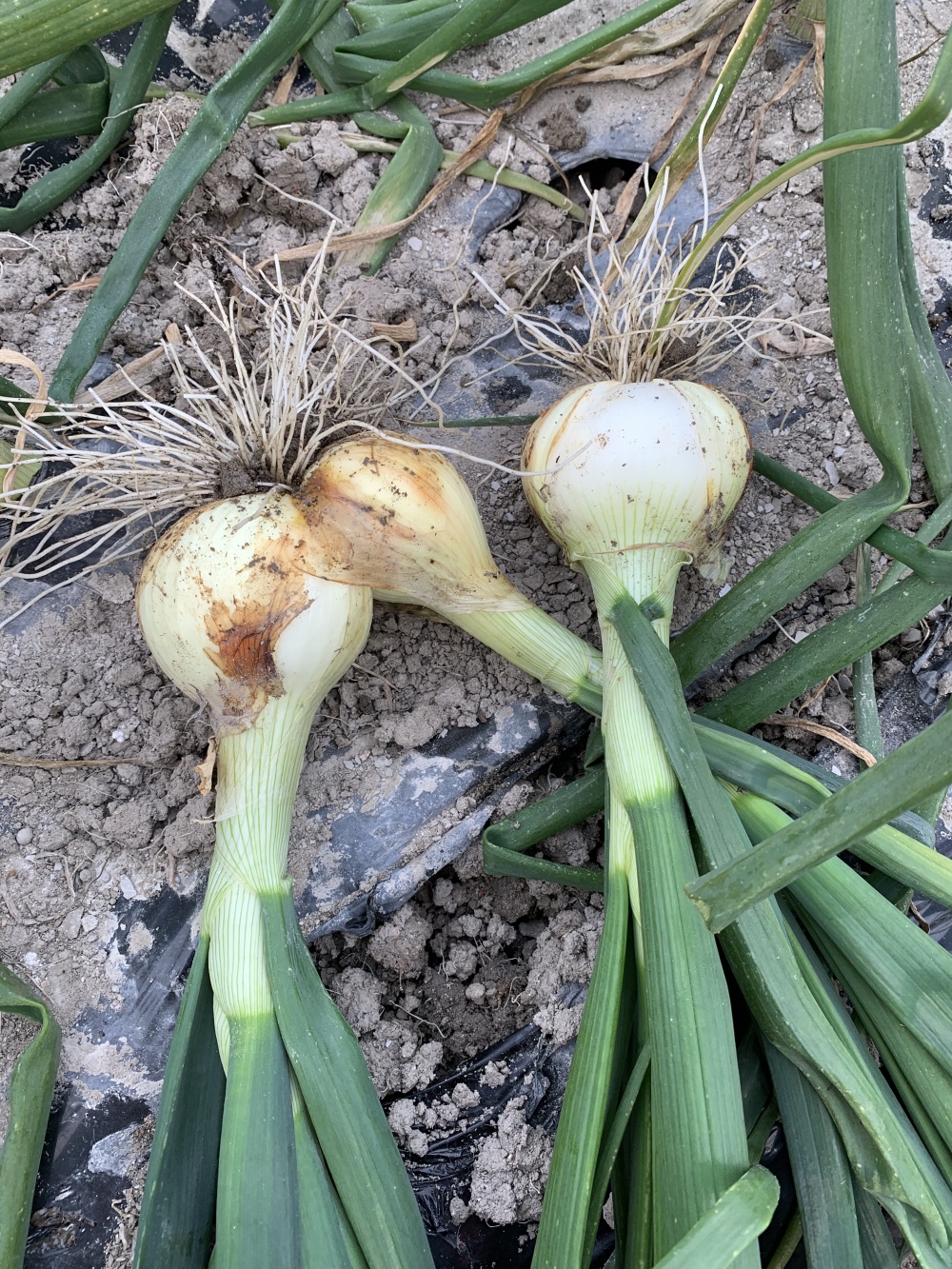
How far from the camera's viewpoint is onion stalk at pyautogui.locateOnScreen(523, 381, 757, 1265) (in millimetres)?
729

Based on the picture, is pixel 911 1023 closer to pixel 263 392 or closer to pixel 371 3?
pixel 263 392

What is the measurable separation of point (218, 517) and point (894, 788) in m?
0.68

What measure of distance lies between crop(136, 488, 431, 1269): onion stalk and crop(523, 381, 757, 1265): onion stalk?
19cm

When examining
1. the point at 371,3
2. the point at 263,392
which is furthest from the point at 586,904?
the point at 371,3

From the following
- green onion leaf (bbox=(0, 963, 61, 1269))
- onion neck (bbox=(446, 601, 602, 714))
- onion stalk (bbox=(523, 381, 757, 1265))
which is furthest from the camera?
onion neck (bbox=(446, 601, 602, 714))

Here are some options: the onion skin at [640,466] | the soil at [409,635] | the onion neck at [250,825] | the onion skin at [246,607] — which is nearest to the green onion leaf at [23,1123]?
the soil at [409,635]

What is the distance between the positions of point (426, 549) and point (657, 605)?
259 millimetres

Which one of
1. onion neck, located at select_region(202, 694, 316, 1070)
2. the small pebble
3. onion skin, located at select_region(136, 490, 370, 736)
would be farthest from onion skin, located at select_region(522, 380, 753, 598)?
the small pebble

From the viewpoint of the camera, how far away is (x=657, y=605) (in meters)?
0.98

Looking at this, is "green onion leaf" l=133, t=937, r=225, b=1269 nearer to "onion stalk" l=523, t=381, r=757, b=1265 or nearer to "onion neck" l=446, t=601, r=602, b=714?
"onion stalk" l=523, t=381, r=757, b=1265

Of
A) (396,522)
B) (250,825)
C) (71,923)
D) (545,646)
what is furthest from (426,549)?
(71,923)

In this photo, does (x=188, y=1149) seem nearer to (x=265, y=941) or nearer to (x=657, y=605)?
(x=265, y=941)

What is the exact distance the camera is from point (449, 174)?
1286mm

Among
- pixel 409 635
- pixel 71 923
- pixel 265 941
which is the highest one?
pixel 409 635
